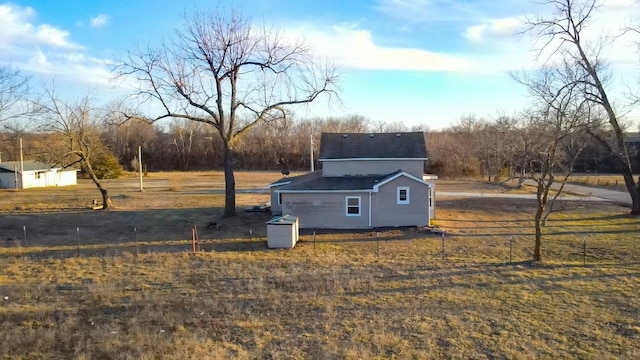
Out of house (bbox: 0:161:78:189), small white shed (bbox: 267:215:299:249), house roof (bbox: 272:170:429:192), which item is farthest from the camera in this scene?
house (bbox: 0:161:78:189)

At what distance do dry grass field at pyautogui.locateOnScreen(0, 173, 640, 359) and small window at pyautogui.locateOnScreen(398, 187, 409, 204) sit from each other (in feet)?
5.27

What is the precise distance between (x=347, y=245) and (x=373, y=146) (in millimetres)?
8964

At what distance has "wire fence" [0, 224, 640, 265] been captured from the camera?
17812 millimetres

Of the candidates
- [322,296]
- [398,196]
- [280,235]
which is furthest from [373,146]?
[322,296]

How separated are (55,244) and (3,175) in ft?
136

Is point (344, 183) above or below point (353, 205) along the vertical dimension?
above

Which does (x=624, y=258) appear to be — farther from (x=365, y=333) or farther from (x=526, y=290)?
(x=365, y=333)

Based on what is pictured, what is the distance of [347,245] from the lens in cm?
2006

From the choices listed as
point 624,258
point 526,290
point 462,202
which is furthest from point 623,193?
point 526,290

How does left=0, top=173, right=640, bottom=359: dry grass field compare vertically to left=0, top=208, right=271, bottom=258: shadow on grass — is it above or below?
below

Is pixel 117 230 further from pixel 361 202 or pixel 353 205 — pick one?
pixel 361 202

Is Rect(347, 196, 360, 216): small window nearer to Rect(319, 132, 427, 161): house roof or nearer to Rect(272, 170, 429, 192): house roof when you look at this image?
Rect(272, 170, 429, 192): house roof

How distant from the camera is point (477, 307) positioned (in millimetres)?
11234

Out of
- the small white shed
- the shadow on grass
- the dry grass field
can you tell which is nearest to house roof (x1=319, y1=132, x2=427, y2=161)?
the dry grass field
